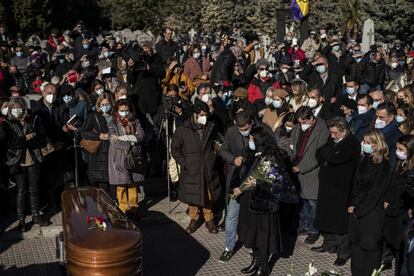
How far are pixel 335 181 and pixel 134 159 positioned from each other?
2978mm

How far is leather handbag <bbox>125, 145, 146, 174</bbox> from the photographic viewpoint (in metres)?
9.22

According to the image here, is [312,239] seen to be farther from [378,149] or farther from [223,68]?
[223,68]

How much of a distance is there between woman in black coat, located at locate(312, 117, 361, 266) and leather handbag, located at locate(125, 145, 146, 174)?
8.66ft

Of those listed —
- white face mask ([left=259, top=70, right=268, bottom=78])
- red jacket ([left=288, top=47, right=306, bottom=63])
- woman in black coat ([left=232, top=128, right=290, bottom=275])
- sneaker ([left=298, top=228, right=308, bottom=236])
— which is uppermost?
white face mask ([left=259, top=70, right=268, bottom=78])

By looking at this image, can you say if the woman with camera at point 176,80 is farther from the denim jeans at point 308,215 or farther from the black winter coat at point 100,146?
the denim jeans at point 308,215

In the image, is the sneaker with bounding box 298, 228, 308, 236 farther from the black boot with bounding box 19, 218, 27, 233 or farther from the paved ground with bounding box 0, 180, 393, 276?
the black boot with bounding box 19, 218, 27, 233

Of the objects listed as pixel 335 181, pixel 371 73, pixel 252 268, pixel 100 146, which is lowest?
pixel 252 268

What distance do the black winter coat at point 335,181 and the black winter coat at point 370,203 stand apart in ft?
2.34

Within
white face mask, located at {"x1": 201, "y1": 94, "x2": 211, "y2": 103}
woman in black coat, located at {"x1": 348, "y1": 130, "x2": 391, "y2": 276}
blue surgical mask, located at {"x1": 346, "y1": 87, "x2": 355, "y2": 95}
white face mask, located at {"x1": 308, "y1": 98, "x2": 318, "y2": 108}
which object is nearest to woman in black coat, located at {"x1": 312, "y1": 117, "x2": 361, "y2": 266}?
woman in black coat, located at {"x1": 348, "y1": 130, "x2": 391, "y2": 276}

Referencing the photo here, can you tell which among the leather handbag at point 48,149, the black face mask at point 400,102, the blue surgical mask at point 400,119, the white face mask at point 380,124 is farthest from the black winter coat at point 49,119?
the black face mask at point 400,102

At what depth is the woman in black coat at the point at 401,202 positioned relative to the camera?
→ 6773mm

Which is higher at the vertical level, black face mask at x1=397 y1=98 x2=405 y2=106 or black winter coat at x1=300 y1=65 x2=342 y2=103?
black face mask at x1=397 y1=98 x2=405 y2=106

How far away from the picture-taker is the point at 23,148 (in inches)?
348

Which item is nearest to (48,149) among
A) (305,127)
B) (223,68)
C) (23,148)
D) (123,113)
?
(23,148)
